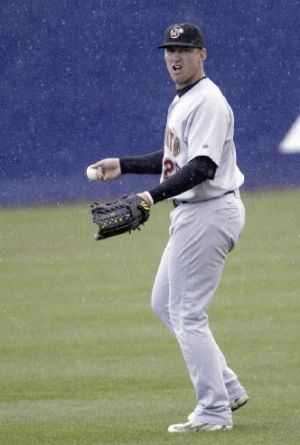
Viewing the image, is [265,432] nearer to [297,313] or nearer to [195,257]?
[195,257]

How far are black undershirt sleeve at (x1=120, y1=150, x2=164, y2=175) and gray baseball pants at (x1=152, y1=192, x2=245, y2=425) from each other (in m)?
0.59

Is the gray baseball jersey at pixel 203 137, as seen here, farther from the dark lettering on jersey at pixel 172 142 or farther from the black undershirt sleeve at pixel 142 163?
the black undershirt sleeve at pixel 142 163

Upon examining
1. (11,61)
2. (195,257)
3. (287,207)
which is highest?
(11,61)

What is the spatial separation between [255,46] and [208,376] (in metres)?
9.36

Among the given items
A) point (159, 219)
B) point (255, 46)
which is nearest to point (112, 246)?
point (159, 219)

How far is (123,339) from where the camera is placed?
23.8 ft

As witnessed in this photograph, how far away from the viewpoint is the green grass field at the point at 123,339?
5082 millimetres

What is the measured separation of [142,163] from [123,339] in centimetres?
208

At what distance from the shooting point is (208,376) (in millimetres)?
4812

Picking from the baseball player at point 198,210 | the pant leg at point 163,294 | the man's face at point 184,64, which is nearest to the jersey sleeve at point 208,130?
the baseball player at point 198,210

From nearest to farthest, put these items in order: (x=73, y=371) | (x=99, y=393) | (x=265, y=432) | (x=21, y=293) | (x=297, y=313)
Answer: (x=265, y=432)
(x=99, y=393)
(x=73, y=371)
(x=297, y=313)
(x=21, y=293)

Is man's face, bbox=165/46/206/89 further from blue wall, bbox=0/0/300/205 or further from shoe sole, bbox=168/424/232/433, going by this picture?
blue wall, bbox=0/0/300/205

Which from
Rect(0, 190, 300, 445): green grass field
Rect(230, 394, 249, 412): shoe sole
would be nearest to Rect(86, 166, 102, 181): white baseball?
Rect(0, 190, 300, 445): green grass field

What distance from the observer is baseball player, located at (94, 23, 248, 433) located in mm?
4742
